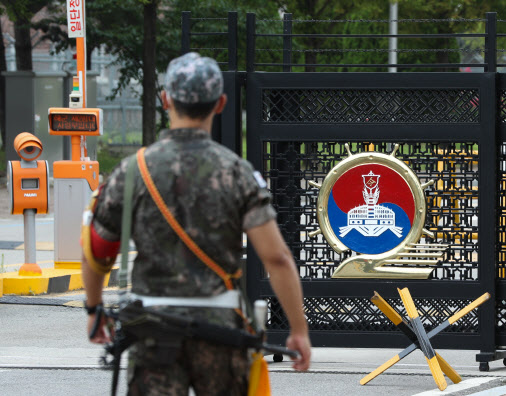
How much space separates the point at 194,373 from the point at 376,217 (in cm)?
406

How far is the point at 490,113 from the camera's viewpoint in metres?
7.40

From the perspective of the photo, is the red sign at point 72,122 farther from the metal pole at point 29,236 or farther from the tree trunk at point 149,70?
the tree trunk at point 149,70

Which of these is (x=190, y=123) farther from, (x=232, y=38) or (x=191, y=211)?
(x=232, y=38)

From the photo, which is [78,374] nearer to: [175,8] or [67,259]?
[67,259]

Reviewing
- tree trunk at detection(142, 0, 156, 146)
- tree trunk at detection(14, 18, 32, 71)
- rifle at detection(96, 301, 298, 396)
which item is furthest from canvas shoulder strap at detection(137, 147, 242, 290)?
tree trunk at detection(14, 18, 32, 71)

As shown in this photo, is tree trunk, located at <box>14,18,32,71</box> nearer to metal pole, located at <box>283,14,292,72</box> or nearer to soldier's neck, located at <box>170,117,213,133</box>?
metal pole, located at <box>283,14,292,72</box>

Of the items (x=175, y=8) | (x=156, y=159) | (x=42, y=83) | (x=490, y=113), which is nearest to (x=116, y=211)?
(x=156, y=159)

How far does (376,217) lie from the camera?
293 inches

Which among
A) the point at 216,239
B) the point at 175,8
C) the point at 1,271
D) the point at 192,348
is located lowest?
the point at 1,271

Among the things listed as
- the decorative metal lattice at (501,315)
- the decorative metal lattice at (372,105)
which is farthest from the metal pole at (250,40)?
the decorative metal lattice at (501,315)

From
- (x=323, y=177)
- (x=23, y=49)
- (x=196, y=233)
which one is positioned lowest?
(x=323, y=177)

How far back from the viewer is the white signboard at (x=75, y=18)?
13086 mm

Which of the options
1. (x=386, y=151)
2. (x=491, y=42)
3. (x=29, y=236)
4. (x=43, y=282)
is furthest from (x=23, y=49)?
(x=491, y=42)

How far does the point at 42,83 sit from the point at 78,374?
19.7 meters
